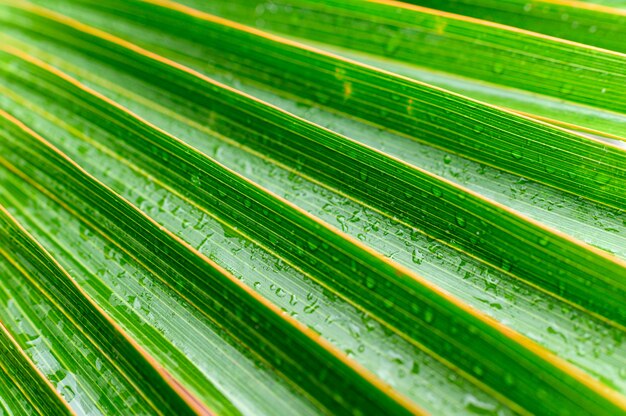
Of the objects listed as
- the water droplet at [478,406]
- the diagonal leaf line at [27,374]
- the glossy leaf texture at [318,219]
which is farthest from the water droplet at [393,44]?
the diagonal leaf line at [27,374]

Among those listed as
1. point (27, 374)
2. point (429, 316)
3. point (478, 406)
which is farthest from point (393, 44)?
point (27, 374)

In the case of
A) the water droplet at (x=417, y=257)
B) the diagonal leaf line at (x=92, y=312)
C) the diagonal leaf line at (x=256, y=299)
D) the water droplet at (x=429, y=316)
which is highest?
the water droplet at (x=417, y=257)

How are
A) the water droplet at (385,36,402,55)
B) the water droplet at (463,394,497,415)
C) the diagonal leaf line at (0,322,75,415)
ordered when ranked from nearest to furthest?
the water droplet at (463,394,497,415), the diagonal leaf line at (0,322,75,415), the water droplet at (385,36,402,55)

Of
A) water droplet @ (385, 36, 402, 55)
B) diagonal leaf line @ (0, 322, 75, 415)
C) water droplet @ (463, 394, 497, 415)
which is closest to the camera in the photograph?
water droplet @ (463, 394, 497, 415)

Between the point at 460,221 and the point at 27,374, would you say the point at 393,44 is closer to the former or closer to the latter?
the point at 460,221

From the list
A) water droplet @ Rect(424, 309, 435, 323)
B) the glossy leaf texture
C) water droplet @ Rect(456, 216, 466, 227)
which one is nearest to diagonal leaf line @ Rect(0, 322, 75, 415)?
the glossy leaf texture

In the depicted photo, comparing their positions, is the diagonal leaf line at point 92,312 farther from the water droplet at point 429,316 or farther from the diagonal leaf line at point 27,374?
the water droplet at point 429,316

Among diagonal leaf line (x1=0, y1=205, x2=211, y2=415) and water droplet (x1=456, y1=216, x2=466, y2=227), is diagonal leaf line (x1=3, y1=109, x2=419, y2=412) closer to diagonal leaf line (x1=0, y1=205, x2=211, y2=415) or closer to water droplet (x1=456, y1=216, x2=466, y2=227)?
diagonal leaf line (x1=0, y1=205, x2=211, y2=415)

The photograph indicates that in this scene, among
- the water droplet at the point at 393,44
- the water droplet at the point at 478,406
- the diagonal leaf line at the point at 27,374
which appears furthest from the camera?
the water droplet at the point at 393,44

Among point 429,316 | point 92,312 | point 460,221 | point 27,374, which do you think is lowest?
point 27,374
